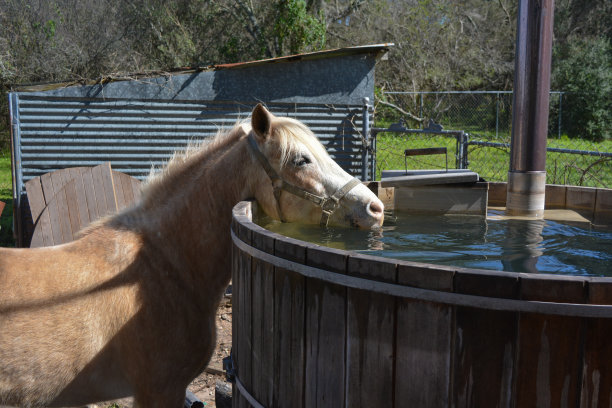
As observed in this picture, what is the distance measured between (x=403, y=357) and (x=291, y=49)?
51.7 feet

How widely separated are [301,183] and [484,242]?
4.18 feet

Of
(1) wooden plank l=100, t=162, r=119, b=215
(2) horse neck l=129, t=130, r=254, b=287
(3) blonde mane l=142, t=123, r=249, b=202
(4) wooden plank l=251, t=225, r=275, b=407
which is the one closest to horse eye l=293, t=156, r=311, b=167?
(2) horse neck l=129, t=130, r=254, b=287

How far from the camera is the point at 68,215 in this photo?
6766mm

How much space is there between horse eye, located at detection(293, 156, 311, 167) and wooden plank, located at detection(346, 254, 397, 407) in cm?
148

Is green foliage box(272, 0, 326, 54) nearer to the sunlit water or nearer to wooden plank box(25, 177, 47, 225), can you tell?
wooden plank box(25, 177, 47, 225)

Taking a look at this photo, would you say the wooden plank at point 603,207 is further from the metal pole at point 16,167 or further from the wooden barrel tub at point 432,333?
the metal pole at point 16,167

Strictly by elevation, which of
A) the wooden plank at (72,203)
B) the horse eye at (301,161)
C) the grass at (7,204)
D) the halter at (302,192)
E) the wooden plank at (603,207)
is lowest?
the grass at (7,204)

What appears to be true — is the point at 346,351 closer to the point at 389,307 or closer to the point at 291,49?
the point at 389,307

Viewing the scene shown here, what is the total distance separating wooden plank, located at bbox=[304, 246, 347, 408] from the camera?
188 centimetres

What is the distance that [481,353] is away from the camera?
1657 mm

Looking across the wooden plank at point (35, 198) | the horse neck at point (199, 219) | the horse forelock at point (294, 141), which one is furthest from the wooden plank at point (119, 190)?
the horse forelock at point (294, 141)

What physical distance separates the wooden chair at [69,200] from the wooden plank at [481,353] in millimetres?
5785

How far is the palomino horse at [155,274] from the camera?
105 inches

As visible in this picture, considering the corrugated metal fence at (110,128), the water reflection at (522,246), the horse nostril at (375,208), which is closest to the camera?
the water reflection at (522,246)
